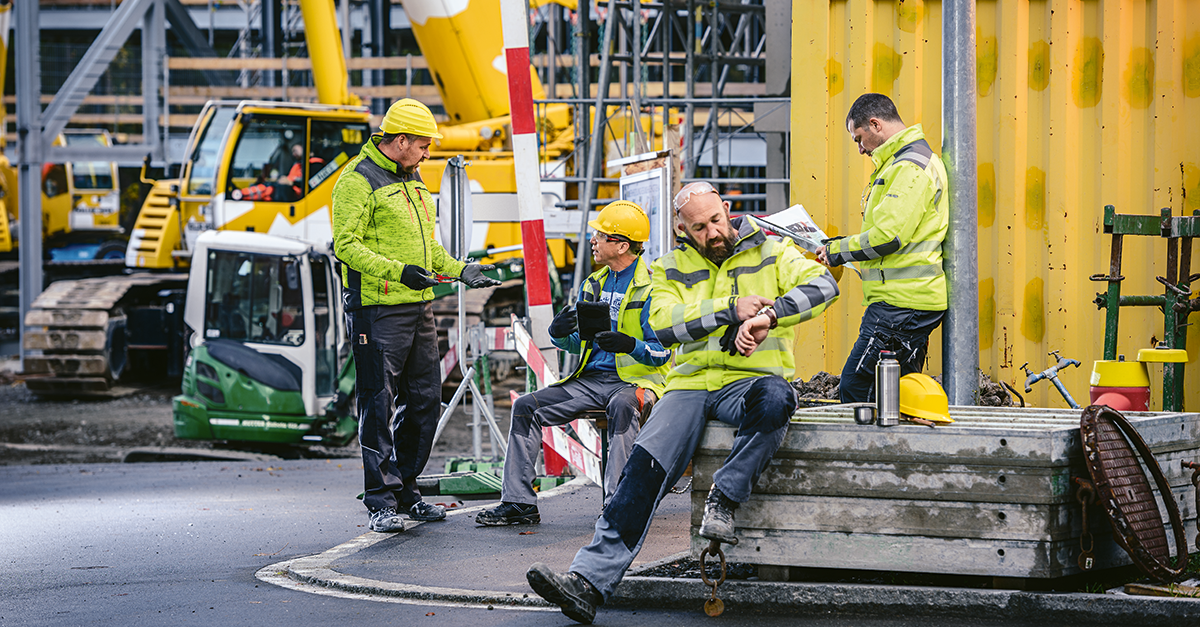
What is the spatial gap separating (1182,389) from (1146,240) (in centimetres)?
98

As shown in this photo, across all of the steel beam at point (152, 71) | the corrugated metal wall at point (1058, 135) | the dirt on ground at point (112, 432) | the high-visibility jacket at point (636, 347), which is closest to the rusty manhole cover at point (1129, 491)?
the high-visibility jacket at point (636, 347)

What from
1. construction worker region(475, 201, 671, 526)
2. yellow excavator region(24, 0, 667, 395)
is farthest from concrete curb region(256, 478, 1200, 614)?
yellow excavator region(24, 0, 667, 395)

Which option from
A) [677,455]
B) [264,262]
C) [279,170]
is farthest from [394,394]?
[279,170]

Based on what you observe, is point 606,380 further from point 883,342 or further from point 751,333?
point 751,333

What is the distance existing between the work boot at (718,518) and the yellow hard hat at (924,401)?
2.46ft

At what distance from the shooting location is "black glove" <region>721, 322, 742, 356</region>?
16.0ft

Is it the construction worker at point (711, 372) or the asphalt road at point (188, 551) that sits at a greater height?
the construction worker at point (711, 372)

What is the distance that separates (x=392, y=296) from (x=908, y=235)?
9.00 ft

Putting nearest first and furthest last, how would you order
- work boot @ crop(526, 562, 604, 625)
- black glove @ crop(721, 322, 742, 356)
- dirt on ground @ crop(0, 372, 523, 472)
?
work boot @ crop(526, 562, 604, 625), black glove @ crop(721, 322, 742, 356), dirt on ground @ crop(0, 372, 523, 472)

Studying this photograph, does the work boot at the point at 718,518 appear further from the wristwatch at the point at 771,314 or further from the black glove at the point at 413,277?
the black glove at the point at 413,277

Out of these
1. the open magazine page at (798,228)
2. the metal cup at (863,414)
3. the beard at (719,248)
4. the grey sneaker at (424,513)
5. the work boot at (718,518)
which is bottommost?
the grey sneaker at (424,513)

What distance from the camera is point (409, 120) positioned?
690 cm

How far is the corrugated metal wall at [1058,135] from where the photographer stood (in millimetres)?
7336

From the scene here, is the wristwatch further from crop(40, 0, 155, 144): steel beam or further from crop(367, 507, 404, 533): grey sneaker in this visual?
crop(40, 0, 155, 144): steel beam
